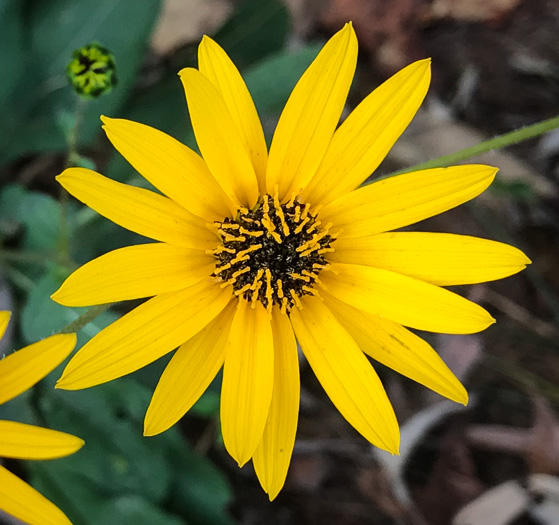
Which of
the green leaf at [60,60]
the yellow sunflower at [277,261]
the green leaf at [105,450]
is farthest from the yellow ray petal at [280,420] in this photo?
the green leaf at [60,60]

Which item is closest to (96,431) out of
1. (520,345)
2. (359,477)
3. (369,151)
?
(359,477)

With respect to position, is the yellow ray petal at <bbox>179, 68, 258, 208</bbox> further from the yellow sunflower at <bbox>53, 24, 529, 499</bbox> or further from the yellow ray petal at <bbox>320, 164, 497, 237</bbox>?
the yellow ray petal at <bbox>320, 164, 497, 237</bbox>

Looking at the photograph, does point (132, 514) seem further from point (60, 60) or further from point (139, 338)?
point (60, 60)

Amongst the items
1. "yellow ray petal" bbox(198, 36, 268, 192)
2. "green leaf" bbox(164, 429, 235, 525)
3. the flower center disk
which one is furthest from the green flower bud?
"green leaf" bbox(164, 429, 235, 525)

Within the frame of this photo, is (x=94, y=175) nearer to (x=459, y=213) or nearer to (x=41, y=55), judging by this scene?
(x=41, y=55)

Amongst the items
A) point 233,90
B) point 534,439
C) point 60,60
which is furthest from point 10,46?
point 534,439

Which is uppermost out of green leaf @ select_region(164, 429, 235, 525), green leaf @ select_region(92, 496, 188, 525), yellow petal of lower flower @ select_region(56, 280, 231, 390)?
yellow petal of lower flower @ select_region(56, 280, 231, 390)
